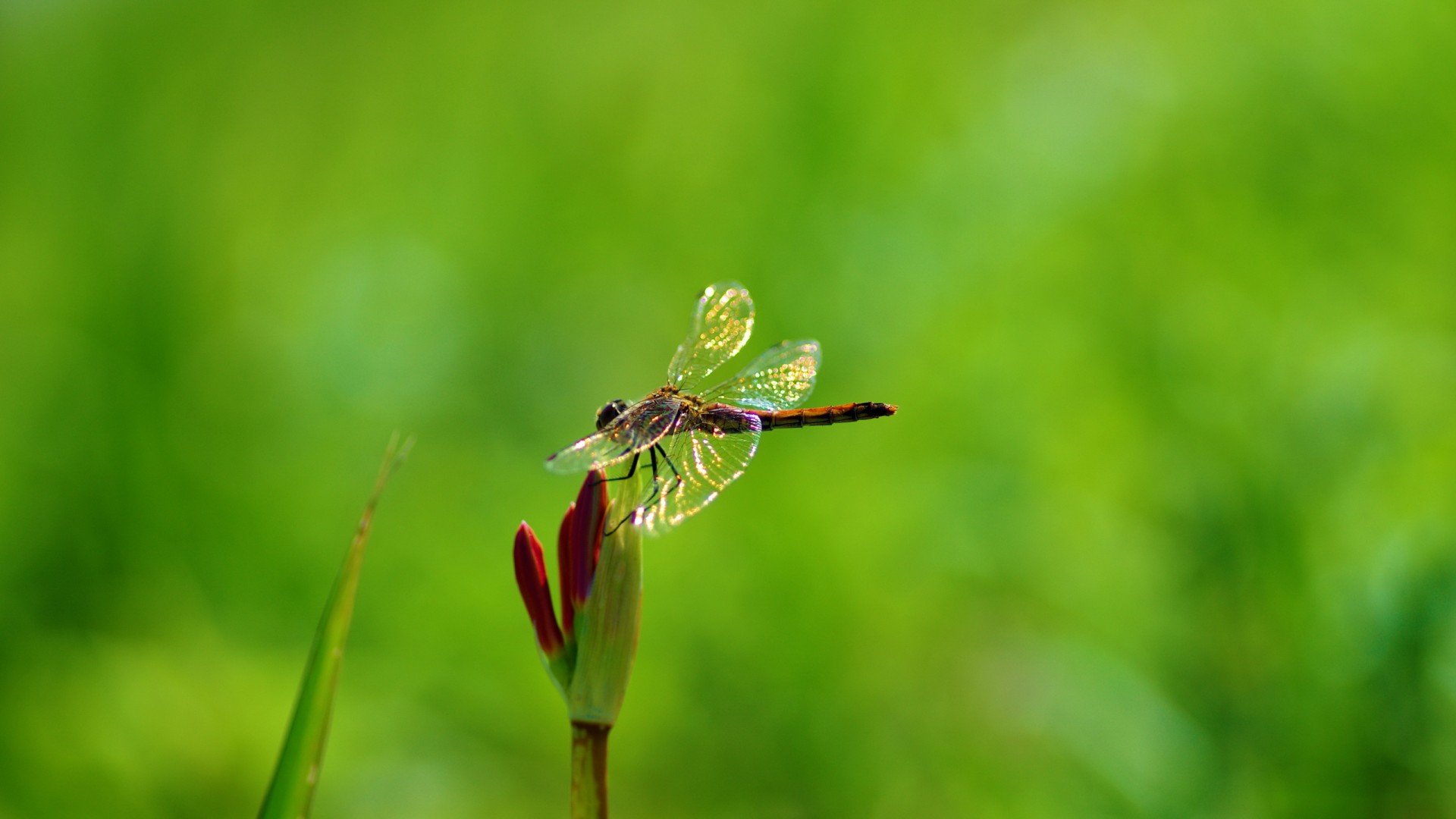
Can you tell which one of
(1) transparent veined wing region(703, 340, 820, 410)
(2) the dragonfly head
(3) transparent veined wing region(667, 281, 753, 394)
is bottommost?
(2) the dragonfly head

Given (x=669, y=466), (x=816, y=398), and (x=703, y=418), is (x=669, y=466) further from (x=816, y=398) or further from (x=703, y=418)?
(x=816, y=398)

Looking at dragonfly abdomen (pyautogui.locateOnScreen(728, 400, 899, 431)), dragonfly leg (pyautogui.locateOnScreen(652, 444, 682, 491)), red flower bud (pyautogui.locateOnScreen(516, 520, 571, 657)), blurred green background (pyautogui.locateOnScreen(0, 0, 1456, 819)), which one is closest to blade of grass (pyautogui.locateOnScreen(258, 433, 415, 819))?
red flower bud (pyautogui.locateOnScreen(516, 520, 571, 657))

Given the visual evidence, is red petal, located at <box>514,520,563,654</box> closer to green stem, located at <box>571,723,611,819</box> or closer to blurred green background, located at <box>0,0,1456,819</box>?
green stem, located at <box>571,723,611,819</box>

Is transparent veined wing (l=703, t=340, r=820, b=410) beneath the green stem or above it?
above

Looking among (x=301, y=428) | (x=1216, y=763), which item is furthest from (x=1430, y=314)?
(x=301, y=428)

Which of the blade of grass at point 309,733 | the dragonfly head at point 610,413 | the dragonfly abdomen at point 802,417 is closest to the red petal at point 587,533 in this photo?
the blade of grass at point 309,733

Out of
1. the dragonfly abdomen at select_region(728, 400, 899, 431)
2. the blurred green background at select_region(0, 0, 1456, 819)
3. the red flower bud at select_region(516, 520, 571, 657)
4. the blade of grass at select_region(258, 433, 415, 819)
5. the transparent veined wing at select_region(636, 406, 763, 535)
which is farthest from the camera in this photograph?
the blurred green background at select_region(0, 0, 1456, 819)

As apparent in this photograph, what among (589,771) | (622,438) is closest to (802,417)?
(622,438)

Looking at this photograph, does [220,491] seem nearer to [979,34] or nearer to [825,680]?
[825,680]
